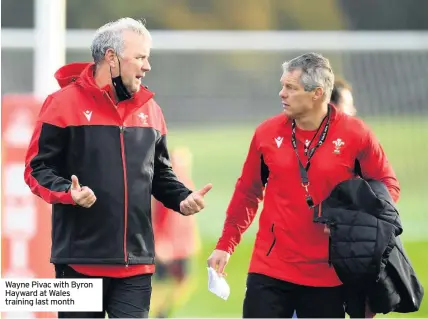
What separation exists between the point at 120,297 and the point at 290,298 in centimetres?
72

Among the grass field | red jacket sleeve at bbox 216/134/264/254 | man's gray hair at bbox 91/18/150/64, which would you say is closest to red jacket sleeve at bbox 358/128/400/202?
red jacket sleeve at bbox 216/134/264/254

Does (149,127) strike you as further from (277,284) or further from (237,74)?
(237,74)

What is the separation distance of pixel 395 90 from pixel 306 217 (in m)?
12.6

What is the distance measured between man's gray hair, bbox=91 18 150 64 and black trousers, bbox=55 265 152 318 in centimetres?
88

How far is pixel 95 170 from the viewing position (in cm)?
498

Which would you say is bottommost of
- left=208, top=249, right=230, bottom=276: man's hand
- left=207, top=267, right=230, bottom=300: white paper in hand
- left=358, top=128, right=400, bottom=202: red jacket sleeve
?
left=207, top=267, right=230, bottom=300: white paper in hand

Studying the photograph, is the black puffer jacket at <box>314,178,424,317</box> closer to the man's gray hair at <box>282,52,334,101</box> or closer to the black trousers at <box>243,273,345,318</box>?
the black trousers at <box>243,273,345,318</box>

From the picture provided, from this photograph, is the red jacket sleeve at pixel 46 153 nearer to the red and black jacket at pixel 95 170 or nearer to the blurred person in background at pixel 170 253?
the red and black jacket at pixel 95 170

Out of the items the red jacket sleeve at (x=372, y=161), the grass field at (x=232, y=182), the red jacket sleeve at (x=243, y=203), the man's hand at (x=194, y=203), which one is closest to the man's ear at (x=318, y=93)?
the red jacket sleeve at (x=372, y=161)

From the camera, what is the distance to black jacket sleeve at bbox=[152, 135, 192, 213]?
523 centimetres

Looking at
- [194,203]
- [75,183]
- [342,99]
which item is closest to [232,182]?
[342,99]

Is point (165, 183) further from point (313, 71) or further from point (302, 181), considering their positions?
point (313, 71)

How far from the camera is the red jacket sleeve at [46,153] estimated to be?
4.93 metres

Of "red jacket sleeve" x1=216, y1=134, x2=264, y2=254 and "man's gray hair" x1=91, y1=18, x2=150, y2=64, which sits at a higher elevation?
"man's gray hair" x1=91, y1=18, x2=150, y2=64
